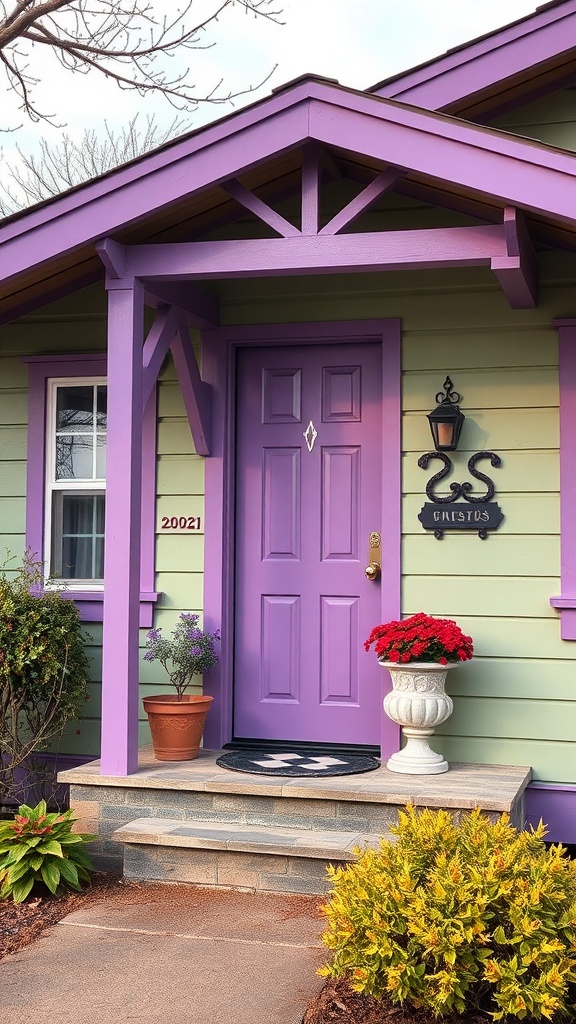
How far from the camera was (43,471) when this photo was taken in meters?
6.30

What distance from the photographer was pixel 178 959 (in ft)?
12.5

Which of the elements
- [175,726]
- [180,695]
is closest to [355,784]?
[175,726]

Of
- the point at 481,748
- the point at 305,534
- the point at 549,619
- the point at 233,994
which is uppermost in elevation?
the point at 305,534

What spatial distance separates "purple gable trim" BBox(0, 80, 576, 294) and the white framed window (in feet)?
4.73

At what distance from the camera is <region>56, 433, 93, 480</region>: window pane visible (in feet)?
20.6

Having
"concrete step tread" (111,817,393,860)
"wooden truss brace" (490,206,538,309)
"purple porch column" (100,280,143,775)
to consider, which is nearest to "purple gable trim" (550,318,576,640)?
"wooden truss brace" (490,206,538,309)

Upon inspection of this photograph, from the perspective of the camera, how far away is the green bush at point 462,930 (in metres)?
2.94

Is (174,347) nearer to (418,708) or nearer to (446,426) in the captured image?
(446,426)

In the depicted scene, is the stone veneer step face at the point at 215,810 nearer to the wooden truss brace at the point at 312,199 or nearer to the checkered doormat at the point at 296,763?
the checkered doormat at the point at 296,763

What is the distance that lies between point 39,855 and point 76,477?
242 centimetres

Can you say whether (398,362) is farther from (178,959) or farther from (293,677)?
(178,959)

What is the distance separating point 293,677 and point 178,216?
101 inches

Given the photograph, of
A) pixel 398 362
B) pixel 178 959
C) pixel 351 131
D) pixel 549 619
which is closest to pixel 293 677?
pixel 549 619

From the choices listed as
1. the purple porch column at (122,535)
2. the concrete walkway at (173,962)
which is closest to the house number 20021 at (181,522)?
the purple porch column at (122,535)
